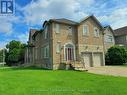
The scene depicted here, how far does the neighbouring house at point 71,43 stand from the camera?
24.4 metres

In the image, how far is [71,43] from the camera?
26.0 meters

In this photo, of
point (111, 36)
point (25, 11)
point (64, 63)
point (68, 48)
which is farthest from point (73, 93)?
point (111, 36)

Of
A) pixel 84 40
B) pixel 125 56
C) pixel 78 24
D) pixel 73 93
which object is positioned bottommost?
pixel 73 93

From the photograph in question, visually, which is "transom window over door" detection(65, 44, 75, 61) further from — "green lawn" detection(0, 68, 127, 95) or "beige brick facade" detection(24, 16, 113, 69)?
"green lawn" detection(0, 68, 127, 95)

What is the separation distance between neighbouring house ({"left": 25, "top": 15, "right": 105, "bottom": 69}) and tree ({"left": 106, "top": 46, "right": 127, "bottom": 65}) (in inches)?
114

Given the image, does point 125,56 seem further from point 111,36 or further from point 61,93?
point 61,93

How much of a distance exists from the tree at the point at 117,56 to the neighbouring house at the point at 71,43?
2.90 metres

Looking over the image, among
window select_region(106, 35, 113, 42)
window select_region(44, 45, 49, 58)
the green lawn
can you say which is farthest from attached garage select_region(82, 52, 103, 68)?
the green lawn

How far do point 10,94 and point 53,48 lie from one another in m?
16.2

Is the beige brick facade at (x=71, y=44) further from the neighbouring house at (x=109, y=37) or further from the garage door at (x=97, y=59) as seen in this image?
the neighbouring house at (x=109, y=37)

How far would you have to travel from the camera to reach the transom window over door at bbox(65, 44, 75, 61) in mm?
25195

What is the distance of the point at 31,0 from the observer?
17453 mm

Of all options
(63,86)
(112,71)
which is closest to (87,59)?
(112,71)

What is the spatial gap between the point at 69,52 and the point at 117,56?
1015 cm
